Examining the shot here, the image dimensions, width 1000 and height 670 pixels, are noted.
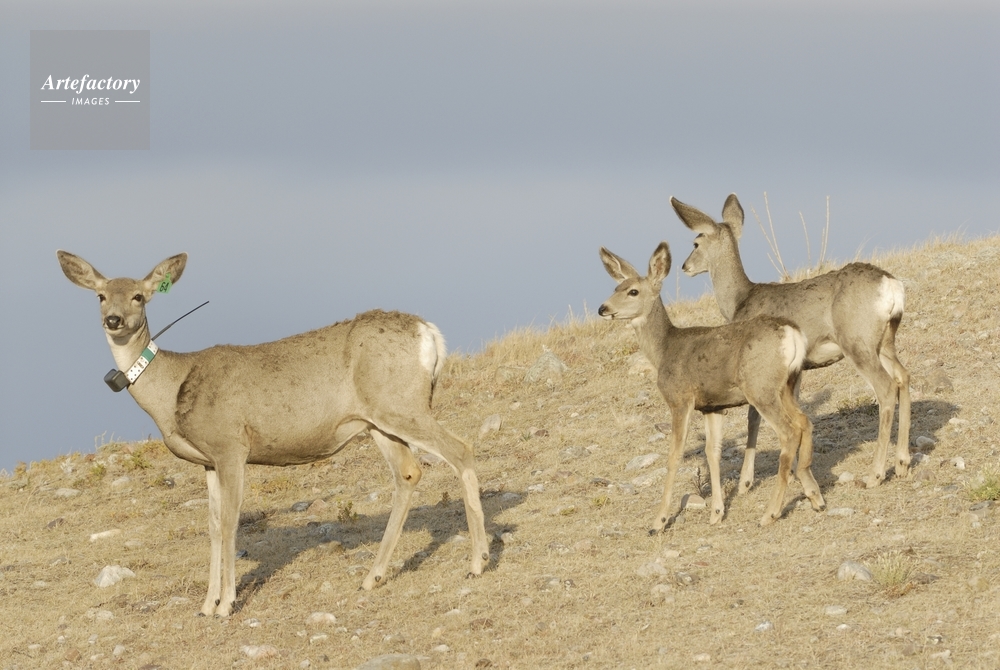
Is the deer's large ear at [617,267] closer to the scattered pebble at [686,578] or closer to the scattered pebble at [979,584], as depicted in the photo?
the scattered pebble at [686,578]

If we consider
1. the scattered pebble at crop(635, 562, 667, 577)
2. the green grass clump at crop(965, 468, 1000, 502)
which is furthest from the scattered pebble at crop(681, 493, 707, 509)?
the green grass clump at crop(965, 468, 1000, 502)

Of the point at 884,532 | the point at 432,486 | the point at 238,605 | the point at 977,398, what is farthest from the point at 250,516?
the point at 977,398

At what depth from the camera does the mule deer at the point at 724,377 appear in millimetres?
10617

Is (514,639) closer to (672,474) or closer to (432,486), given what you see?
(672,474)

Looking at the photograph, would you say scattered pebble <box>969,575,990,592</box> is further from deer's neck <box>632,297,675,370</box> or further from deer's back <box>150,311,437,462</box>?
deer's back <box>150,311,437,462</box>

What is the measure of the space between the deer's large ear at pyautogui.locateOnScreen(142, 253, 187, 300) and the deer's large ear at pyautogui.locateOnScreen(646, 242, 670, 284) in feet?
16.1

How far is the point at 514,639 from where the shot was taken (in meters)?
8.64

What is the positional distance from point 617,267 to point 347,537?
4.27 meters

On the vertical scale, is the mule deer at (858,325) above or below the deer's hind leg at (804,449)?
above

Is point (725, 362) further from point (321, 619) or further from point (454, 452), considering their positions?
point (321, 619)

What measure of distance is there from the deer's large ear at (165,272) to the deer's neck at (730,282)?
20.4 feet

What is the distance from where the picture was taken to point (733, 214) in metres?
14.6

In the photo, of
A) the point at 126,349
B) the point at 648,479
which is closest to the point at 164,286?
the point at 126,349

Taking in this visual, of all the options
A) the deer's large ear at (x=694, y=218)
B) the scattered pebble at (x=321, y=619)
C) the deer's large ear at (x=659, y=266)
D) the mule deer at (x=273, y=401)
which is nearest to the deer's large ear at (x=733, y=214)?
the deer's large ear at (x=694, y=218)
